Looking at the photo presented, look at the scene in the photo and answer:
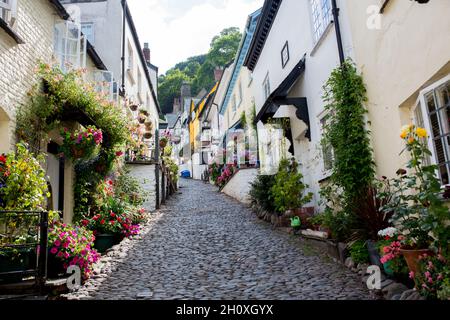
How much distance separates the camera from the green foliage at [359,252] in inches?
203

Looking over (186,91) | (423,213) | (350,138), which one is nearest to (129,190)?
(350,138)

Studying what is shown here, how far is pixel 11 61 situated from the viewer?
6.17m

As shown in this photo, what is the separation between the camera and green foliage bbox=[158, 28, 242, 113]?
132 ft

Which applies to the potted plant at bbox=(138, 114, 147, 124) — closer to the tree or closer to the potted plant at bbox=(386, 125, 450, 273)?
the potted plant at bbox=(386, 125, 450, 273)

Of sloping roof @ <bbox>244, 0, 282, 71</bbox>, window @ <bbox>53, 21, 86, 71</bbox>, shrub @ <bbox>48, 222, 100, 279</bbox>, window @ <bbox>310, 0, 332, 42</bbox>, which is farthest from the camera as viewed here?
sloping roof @ <bbox>244, 0, 282, 71</bbox>

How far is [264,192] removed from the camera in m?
10.8

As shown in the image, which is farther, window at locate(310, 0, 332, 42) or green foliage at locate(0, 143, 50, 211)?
window at locate(310, 0, 332, 42)

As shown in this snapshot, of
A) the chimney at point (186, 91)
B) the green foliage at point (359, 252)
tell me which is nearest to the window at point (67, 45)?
the green foliage at point (359, 252)

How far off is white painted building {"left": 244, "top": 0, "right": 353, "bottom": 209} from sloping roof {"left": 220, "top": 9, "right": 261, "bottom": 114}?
2.09 metres

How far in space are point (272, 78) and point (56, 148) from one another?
704cm

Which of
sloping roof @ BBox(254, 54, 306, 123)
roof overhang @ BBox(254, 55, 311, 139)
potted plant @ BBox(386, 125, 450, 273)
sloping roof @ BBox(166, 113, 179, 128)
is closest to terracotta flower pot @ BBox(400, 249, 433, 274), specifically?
potted plant @ BBox(386, 125, 450, 273)

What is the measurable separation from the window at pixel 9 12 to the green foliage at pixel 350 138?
5475 millimetres

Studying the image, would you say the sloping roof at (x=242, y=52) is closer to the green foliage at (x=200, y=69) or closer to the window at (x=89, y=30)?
the window at (x=89, y=30)

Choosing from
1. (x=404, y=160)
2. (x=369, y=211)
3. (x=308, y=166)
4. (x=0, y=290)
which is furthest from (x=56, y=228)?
(x=308, y=166)
